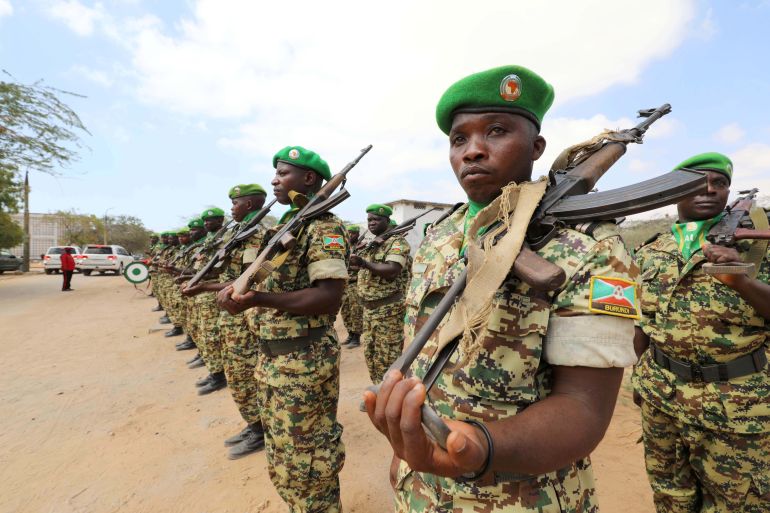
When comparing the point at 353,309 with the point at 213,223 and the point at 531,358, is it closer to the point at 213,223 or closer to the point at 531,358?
the point at 213,223

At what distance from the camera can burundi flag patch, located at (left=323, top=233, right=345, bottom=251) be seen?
2.75 metres

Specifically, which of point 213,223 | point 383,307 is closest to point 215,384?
point 213,223

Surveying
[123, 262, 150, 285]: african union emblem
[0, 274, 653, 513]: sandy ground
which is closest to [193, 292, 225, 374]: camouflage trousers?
[0, 274, 653, 513]: sandy ground

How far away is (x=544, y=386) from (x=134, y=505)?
3579 mm

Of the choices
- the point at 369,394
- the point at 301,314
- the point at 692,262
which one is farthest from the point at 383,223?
the point at 369,394

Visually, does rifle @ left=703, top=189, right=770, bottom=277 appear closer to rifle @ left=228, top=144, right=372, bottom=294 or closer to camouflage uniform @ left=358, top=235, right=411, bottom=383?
rifle @ left=228, top=144, right=372, bottom=294

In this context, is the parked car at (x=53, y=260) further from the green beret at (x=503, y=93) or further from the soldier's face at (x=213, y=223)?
the green beret at (x=503, y=93)

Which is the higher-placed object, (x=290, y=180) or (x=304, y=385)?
(x=290, y=180)

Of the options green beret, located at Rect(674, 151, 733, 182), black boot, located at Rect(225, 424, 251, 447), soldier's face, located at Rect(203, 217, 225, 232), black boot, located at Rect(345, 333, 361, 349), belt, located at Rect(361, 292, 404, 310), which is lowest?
black boot, located at Rect(345, 333, 361, 349)

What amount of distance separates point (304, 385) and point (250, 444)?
6.09ft

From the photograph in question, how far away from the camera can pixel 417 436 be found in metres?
0.77

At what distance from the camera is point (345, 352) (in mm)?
7973

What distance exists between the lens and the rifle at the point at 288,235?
260cm

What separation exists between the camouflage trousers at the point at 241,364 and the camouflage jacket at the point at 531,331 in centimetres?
346
